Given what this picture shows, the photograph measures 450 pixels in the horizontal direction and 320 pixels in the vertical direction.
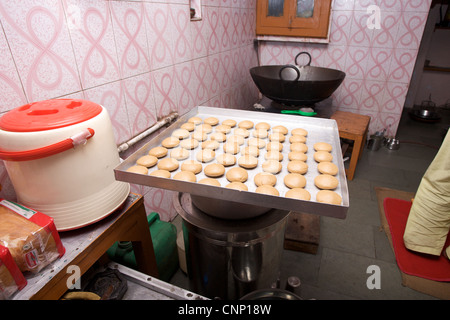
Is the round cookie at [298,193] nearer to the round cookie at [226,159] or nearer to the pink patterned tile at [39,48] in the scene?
the round cookie at [226,159]

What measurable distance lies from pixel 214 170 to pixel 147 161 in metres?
0.29

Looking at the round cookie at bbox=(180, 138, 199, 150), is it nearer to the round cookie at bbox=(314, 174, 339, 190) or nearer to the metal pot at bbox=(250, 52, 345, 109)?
the round cookie at bbox=(314, 174, 339, 190)

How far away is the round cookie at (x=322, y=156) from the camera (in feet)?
3.97

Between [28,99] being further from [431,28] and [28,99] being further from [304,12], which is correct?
[431,28]

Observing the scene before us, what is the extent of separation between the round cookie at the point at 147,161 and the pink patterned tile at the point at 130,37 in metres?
0.61

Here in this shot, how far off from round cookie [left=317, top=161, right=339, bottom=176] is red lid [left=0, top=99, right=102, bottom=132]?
895 millimetres

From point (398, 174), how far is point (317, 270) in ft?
5.78

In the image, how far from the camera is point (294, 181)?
3.54 ft

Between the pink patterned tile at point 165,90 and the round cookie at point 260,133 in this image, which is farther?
the pink patterned tile at point 165,90

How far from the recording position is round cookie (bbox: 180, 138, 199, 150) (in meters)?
1.31

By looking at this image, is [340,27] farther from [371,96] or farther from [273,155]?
[273,155]

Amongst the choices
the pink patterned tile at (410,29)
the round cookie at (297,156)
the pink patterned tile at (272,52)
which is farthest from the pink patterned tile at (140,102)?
the pink patterned tile at (410,29)

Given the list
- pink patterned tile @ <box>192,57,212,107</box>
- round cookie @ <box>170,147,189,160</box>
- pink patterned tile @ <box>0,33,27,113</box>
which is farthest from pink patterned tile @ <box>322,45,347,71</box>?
A: pink patterned tile @ <box>0,33,27,113</box>

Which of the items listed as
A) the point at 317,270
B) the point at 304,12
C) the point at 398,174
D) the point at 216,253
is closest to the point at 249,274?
the point at 216,253
